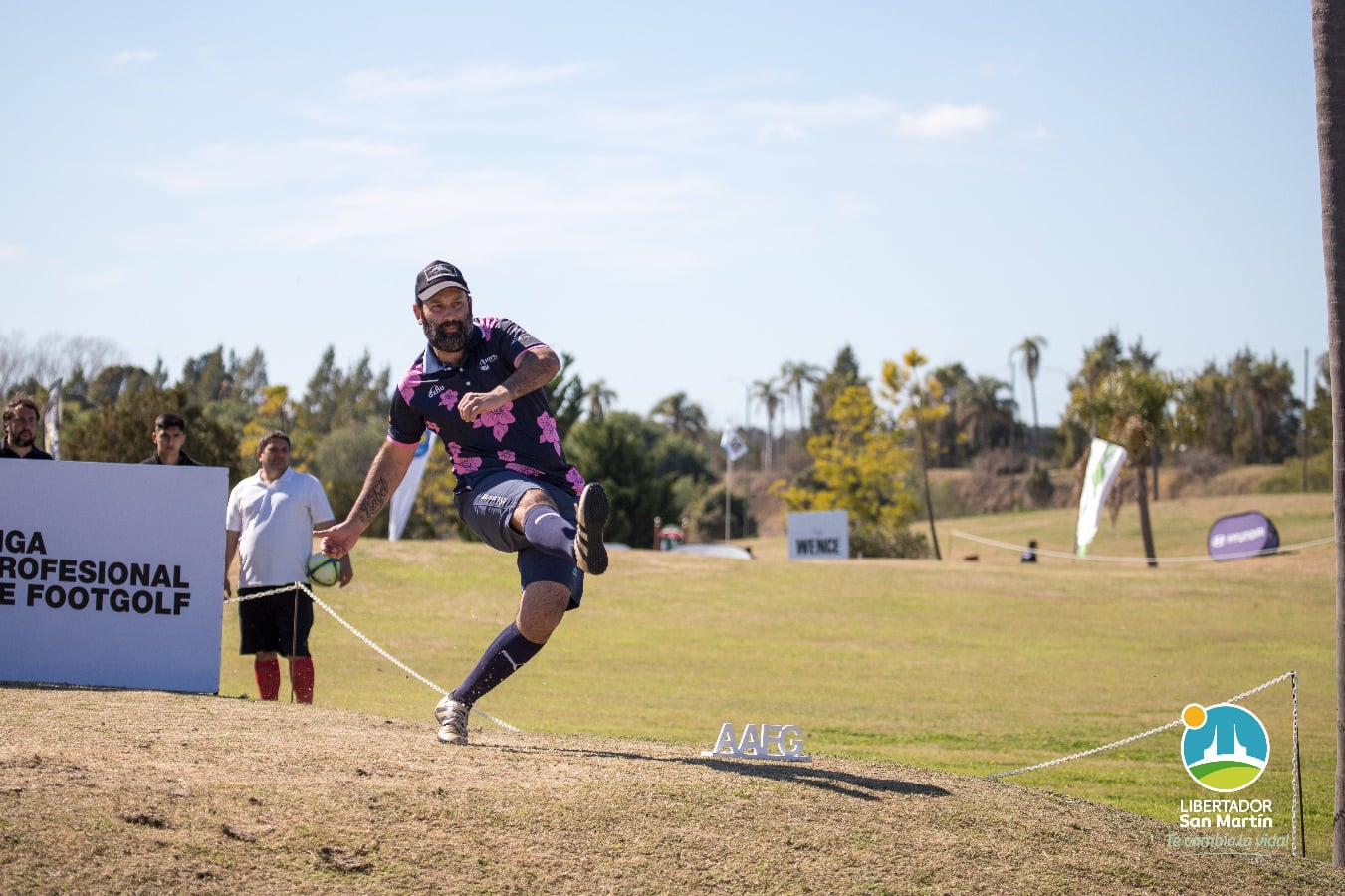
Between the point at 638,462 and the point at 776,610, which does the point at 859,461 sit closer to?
the point at 638,462

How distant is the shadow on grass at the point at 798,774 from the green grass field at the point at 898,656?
1062 mm

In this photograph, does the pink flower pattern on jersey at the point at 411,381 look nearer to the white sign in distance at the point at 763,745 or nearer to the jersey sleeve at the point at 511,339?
the jersey sleeve at the point at 511,339

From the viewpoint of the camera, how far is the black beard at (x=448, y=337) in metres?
6.67

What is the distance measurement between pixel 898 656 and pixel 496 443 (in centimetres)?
1741

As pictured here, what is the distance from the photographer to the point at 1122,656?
23.7m

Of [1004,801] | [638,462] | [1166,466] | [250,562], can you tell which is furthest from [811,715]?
[1166,466]

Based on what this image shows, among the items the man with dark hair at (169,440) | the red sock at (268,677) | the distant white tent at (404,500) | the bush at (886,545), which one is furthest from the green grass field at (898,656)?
the bush at (886,545)

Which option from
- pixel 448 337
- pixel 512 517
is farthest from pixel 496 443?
pixel 448 337

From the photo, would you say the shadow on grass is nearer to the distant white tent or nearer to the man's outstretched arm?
the man's outstretched arm

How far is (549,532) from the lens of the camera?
20.1 feet

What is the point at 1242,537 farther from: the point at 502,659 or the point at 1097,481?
the point at 502,659

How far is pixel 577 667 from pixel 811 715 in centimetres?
572

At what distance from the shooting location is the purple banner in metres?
39.5

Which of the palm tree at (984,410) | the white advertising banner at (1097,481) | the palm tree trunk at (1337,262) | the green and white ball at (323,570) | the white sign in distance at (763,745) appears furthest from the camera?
the palm tree at (984,410)
